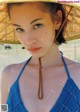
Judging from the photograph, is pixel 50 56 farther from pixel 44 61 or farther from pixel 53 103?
pixel 53 103

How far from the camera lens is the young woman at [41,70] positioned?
1216mm

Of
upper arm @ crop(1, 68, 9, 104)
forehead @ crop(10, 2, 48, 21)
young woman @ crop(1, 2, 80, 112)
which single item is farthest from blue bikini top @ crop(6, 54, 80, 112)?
forehead @ crop(10, 2, 48, 21)

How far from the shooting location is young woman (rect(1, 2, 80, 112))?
47.9 inches

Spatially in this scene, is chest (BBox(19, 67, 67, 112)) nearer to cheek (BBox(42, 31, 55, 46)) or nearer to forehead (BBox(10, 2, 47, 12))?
cheek (BBox(42, 31, 55, 46))

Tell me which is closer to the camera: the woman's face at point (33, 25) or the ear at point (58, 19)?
the woman's face at point (33, 25)

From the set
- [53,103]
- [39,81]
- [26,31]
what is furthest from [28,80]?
[26,31]

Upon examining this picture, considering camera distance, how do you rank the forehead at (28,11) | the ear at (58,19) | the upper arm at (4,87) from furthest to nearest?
the upper arm at (4,87) → the ear at (58,19) → the forehead at (28,11)

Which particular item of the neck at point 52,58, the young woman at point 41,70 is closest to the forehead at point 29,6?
the young woman at point 41,70

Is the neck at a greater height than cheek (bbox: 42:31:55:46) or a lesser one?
lesser

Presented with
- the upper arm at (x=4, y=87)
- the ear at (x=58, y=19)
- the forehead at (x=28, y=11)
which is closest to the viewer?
the forehead at (x=28, y=11)

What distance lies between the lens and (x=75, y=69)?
4.51 feet

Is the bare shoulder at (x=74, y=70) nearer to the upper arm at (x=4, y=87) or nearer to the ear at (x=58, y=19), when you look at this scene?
the ear at (x=58, y=19)

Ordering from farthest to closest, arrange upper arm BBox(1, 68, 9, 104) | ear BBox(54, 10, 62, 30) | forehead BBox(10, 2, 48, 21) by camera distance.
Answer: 1. upper arm BBox(1, 68, 9, 104)
2. ear BBox(54, 10, 62, 30)
3. forehead BBox(10, 2, 48, 21)

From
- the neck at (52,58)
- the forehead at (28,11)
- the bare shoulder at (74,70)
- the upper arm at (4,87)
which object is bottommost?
the upper arm at (4,87)
